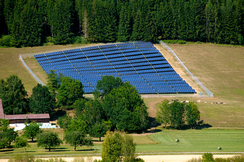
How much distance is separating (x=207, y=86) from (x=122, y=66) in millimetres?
27679

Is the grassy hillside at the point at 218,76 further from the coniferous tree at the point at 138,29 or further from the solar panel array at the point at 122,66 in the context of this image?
the coniferous tree at the point at 138,29

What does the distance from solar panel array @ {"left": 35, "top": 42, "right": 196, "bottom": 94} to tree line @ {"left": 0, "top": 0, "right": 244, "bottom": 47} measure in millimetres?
10806

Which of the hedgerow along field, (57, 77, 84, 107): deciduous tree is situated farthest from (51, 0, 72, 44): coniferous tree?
(57, 77, 84, 107): deciduous tree

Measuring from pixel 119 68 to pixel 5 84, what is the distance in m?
38.7

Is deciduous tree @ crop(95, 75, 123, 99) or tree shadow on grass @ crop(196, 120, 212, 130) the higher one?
deciduous tree @ crop(95, 75, 123, 99)

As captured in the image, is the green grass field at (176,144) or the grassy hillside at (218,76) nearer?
the green grass field at (176,144)

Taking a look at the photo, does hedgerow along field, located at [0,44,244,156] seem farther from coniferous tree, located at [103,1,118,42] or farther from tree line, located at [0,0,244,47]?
coniferous tree, located at [103,1,118,42]

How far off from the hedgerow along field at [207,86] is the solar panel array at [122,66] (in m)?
4.65

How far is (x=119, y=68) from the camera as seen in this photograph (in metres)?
120

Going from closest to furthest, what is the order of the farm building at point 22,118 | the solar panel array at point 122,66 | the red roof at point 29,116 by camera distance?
the farm building at point 22,118, the red roof at point 29,116, the solar panel array at point 122,66

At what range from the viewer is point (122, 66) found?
121 m

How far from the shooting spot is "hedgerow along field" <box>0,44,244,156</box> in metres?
70.9

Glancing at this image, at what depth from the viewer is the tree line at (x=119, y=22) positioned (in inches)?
5566

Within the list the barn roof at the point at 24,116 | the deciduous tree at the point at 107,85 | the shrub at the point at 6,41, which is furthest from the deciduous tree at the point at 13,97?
the shrub at the point at 6,41
